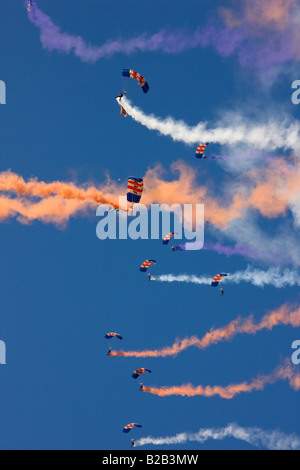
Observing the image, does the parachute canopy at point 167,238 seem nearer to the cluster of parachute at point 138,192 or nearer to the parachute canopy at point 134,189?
the cluster of parachute at point 138,192

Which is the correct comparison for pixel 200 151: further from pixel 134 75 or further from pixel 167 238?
pixel 134 75

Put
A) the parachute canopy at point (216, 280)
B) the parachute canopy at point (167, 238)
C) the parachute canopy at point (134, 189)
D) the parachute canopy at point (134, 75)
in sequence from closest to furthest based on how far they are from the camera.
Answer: the parachute canopy at point (134, 75), the parachute canopy at point (134, 189), the parachute canopy at point (216, 280), the parachute canopy at point (167, 238)

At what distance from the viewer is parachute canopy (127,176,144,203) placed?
62.4 meters

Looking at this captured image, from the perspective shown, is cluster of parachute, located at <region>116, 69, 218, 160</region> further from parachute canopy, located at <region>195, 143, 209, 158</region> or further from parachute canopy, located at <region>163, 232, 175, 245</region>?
parachute canopy, located at <region>163, 232, 175, 245</region>

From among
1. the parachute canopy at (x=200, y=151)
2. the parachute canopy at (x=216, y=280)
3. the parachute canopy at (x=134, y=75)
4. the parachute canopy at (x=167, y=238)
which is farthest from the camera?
the parachute canopy at (x=200, y=151)

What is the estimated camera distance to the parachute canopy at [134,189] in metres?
62.4

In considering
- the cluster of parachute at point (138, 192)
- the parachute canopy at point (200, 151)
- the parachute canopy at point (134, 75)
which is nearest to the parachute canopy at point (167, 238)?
the cluster of parachute at point (138, 192)

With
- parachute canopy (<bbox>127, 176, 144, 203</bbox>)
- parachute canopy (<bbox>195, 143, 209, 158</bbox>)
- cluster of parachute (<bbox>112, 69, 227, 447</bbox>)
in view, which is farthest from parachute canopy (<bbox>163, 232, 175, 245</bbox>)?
parachute canopy (<bbox>195, 143, 209, 158</bbox>)

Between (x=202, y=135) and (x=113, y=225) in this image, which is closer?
(x=202, y=135)

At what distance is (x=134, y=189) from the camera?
205ft
